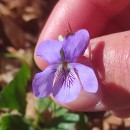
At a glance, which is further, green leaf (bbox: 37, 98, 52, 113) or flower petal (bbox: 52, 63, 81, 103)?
green leaf (bbox: 37, 98, 52, 113)

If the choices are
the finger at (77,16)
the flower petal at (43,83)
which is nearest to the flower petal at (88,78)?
the flower petal at (43,83)

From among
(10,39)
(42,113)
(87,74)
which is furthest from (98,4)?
(10,39)

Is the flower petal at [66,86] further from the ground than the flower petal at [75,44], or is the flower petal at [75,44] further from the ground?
the flower petal at [75,44]

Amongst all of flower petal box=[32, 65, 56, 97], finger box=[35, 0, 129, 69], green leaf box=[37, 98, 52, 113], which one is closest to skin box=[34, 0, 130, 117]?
finger box=[35, 0, 129, 69]

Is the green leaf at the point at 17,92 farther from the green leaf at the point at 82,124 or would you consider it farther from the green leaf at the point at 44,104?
the green leaf at the point at 82,124

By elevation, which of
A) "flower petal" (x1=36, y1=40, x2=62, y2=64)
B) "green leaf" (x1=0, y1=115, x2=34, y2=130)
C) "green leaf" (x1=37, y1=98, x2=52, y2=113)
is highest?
"flower petal" (x1=36, y1=40, x2=62, y2=64)

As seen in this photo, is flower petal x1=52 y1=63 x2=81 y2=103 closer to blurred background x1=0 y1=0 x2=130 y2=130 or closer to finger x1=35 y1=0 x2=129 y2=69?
finger x1=35 y1=0 x2=129 y2=69

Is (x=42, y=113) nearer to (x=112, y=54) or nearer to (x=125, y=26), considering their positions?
(x=125, y=26)
